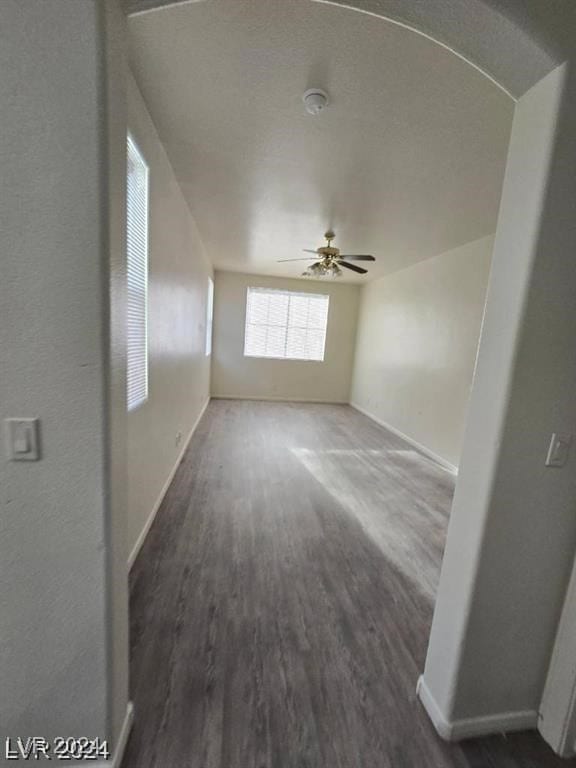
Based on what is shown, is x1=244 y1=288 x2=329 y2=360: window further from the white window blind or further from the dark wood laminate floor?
the white window blind

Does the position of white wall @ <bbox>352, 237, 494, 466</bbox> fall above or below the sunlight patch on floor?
above

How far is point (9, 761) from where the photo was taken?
3.16ft

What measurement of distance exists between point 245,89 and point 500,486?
2.12 m

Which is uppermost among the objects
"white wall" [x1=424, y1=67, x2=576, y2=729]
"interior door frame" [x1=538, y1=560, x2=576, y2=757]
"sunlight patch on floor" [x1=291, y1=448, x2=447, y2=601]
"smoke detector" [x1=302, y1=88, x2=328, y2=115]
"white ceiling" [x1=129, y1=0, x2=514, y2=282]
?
"white ceiling" [x1=129, y1=0, x2=514, y2=282]

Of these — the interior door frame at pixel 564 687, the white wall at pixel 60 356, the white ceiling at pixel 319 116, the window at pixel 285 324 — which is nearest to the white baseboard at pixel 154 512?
the white wall at pixel 60 356

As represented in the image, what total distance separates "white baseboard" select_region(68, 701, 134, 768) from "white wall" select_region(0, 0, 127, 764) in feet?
0.31

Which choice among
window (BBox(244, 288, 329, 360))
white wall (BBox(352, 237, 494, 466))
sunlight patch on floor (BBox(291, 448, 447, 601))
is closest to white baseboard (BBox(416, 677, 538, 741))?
sunlight patch on floor (BBox(291, 448, 447, 601))

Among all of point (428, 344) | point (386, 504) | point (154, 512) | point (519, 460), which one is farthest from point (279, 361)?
point (519, 460)

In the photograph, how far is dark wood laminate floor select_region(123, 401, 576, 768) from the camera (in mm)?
1135

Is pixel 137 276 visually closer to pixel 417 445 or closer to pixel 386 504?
pixel 386 504

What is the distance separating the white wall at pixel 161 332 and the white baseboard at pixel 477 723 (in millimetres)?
1646

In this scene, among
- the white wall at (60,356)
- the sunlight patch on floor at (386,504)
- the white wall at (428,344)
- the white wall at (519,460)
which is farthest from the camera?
the white wall at (428,344)

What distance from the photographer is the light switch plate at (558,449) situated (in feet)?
3.50

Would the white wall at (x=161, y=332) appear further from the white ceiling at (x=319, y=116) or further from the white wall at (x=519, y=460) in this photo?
the white wall at (x=519, y=460)
